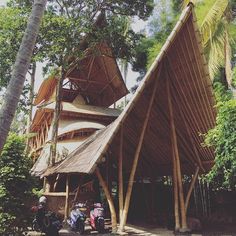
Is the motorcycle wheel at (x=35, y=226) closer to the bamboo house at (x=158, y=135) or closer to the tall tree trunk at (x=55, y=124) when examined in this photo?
the bamboo house at (x=158, y=135)

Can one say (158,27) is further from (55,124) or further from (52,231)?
(52,231)

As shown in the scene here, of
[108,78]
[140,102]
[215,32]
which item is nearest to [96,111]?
[108,78]

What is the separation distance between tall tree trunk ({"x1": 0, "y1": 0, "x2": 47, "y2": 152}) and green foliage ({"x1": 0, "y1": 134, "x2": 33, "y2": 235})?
371cm

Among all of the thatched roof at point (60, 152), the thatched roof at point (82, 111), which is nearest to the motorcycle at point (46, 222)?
the thatched roof at point (60, 152)

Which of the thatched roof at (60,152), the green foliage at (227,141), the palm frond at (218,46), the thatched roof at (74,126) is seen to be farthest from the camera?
the thatched roof at (74,126)

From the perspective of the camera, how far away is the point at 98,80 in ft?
65.9

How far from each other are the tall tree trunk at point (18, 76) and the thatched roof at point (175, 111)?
380 cm

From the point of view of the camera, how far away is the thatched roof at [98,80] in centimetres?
1875

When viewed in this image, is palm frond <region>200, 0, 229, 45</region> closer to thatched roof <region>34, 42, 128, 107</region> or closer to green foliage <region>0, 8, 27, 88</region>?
thatched roof <region>34, 42, 128, 107</region>

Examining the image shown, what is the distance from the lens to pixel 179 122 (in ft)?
37.7

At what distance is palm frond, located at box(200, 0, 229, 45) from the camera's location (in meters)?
15.0

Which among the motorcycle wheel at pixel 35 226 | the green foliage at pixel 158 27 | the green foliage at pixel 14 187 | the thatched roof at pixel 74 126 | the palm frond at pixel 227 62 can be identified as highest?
the green foliage at pixel 158 27

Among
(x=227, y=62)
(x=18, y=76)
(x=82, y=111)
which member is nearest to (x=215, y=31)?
(x=227, y=62)

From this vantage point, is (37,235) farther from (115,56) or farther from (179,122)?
(115,56)
